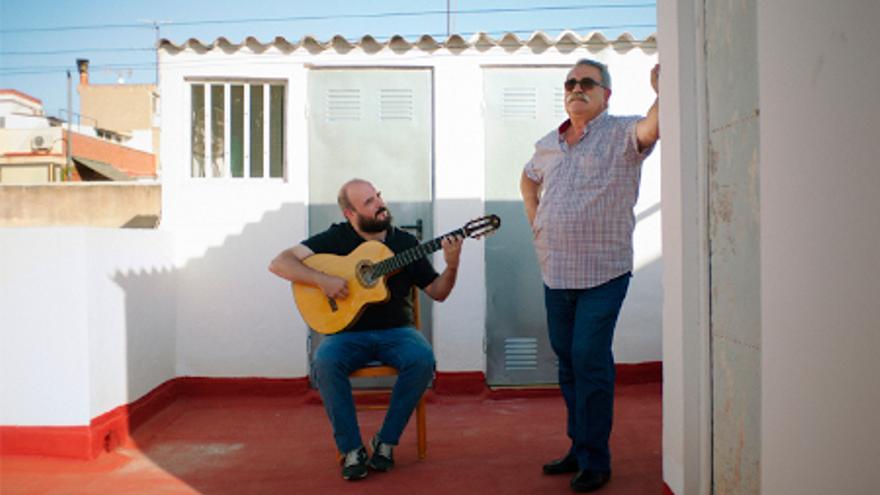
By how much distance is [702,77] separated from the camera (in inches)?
90.7

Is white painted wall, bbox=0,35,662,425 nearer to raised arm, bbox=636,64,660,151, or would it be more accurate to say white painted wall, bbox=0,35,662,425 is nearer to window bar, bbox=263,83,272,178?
window bar, bbox=263,83,272,178

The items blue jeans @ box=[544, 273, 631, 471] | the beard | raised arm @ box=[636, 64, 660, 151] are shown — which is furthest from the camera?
the beard

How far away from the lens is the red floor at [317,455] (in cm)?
315

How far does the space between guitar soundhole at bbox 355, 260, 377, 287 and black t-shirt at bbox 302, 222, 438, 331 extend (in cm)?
10

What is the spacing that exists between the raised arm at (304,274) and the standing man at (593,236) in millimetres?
1082

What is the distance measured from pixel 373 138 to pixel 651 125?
2.77m

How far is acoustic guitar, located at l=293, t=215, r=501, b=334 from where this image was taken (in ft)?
11.3

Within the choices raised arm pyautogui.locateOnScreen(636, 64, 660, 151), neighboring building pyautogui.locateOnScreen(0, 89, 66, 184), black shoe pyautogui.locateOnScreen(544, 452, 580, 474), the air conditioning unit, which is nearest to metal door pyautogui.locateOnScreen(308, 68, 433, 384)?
black shoe pyautogui.locateOnScreen(544, 452, 580, 474)

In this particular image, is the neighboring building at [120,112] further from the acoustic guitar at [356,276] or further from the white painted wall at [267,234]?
the acoustic guitar at [356,276]

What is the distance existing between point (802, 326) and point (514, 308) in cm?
350

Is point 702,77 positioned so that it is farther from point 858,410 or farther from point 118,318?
point 118,318

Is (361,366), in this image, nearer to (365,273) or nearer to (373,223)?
(365,273)

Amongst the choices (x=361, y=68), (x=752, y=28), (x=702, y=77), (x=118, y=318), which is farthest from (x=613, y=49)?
(x=118, y=318)

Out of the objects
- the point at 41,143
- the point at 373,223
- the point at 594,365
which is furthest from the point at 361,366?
the point at 41,143
